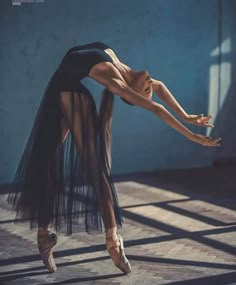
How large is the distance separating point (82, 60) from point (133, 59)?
359 cm

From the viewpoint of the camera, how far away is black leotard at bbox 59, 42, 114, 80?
4.20m

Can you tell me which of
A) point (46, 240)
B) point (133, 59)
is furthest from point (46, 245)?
point (133, 59)

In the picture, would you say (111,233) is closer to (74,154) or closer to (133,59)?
(74,154)

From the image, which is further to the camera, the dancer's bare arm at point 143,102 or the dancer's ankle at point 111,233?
the dancer's ankle at point 111,233

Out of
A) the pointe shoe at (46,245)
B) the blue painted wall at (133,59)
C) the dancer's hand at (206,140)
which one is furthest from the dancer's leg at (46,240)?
the blue painted wall at (133,59)

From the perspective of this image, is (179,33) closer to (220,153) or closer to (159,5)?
(159,5)

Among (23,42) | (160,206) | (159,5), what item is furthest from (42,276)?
(159,5)

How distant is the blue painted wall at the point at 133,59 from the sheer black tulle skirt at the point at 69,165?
9.39 ft

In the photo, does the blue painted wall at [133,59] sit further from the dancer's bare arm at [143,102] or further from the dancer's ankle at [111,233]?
the dancer's bare arm at [143,102]

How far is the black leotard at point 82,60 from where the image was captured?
4204 millimetres

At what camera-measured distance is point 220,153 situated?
8508 mm

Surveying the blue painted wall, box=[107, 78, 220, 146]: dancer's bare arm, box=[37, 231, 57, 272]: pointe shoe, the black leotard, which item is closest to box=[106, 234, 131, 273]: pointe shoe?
box=[37, 231, 57, 272]: pointe shoe

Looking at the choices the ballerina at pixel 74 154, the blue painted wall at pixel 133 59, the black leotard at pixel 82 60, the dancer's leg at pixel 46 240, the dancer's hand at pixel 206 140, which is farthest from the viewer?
the blue painted wall at pixel 133 59

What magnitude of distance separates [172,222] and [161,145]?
7.51 feet
